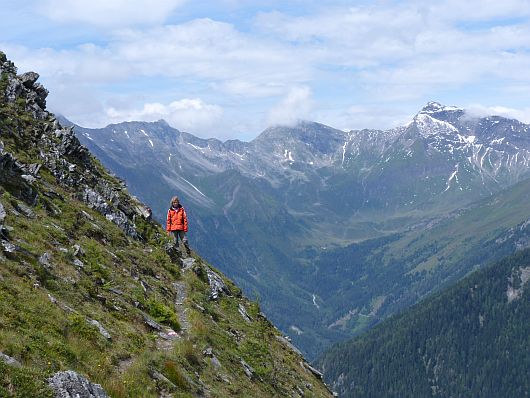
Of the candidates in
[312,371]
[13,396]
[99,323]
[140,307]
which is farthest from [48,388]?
[312,371]

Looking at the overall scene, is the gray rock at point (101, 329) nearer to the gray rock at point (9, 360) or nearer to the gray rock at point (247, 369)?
the gray rock at point (9, 360)

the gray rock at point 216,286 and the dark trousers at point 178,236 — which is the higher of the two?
the dark trousers at point 178,236

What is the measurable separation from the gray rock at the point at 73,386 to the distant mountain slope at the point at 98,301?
0.12 ft

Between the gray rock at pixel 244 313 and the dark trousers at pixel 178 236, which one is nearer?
the gray rock at pixel 244 313

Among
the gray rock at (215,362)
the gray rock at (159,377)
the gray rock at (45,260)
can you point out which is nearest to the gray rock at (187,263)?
the gray rock at (215,362)

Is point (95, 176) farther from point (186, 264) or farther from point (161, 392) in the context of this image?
point (161, 392)

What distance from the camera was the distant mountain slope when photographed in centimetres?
1664

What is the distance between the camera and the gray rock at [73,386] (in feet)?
46.2

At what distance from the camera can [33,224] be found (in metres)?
27.3

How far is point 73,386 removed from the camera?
14406mm

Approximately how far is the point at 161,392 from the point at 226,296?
20.7 meters

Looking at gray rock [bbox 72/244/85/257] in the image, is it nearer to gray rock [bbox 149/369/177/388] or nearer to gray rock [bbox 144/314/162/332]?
gray rock [bbox 144/314/162/332]

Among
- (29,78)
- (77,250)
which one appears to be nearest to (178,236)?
(77,250)

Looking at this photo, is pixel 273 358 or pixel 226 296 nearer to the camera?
pixel 273 358
